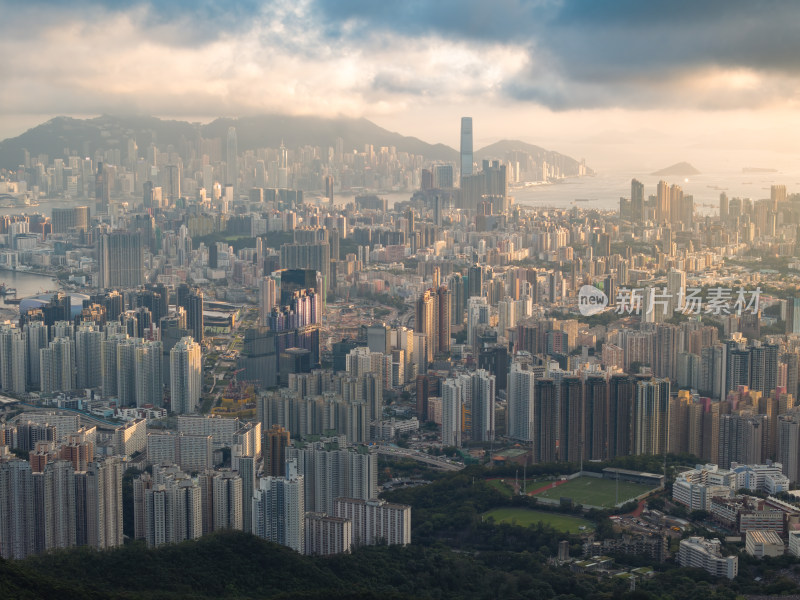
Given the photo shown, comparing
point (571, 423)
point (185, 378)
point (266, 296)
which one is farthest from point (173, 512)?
point (266, 296)

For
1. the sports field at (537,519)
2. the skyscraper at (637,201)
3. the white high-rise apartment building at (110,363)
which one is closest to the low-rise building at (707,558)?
Answer: the sports field at (537,519)

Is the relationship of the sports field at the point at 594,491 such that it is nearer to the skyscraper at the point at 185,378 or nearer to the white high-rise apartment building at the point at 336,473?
the white high-rise apartment building at the point at 336,473

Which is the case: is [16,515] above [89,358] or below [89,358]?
below

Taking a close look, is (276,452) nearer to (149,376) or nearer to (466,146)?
(149,376)

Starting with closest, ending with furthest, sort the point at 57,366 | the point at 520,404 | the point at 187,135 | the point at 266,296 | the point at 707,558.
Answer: the point at 707,558, the point at 520,404, the point at 57,366, the point at 266,296, the point at 187,135

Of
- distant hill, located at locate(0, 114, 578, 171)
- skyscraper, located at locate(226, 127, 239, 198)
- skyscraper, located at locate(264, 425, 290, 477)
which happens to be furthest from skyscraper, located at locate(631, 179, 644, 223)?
skyscraper, located at locate(264, 425, 290, 477)

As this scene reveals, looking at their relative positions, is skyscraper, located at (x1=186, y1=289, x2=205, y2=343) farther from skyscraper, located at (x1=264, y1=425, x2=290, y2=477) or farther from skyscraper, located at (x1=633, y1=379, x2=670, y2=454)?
skyscraper, located at (x1=633, y1=379, x2=670, y2=454)
